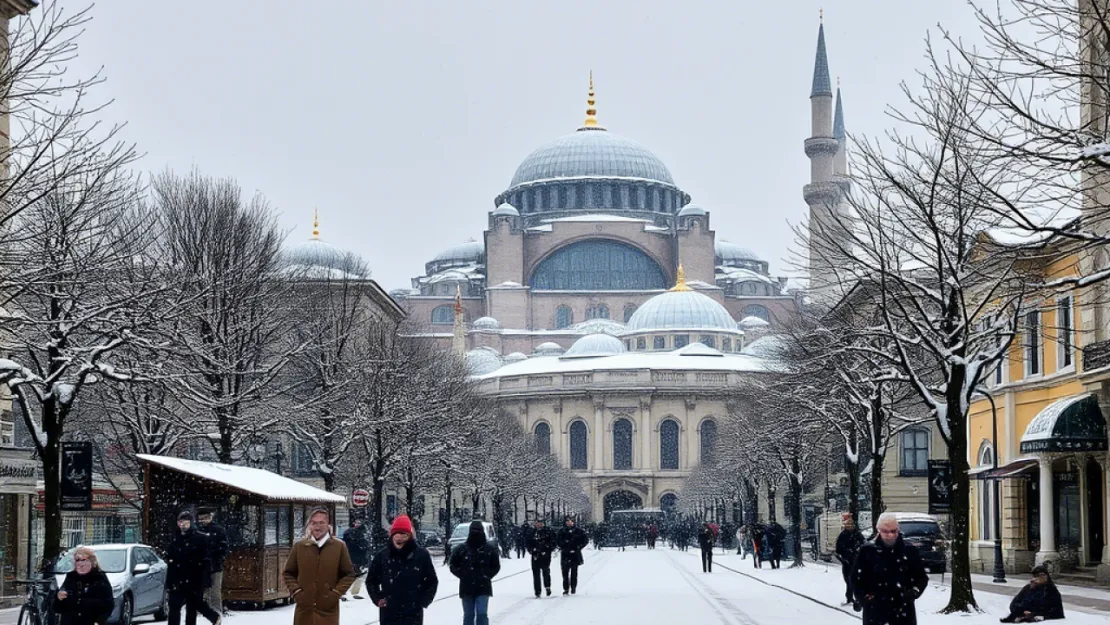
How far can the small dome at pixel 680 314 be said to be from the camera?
141250 millimetres

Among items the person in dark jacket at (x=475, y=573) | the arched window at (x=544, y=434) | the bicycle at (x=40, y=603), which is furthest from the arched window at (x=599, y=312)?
the person in dark jacket at (x=475, y=573)

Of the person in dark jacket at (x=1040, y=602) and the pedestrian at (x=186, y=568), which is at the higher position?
the pedestrian at (x=186, y=568)

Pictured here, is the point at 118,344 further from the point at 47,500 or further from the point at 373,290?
the point at 373,290

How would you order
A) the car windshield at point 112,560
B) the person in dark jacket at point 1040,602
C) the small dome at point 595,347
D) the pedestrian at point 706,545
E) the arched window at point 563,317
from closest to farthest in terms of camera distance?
1. the person in dark jacket at point 1040,602
2. the car windshield at point 112,560
3. the pedestrian at point 706,545
4. the small dome at point 595,347
5. the arched window at point 563,317

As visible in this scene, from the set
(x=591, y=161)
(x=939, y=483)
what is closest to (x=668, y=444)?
(x=591, y=161)

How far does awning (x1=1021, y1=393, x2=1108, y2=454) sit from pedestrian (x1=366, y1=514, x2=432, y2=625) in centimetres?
2224

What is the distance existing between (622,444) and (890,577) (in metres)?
118

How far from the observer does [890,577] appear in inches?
582

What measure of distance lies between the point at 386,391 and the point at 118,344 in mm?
24543

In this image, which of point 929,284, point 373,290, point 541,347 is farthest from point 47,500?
point 541,347

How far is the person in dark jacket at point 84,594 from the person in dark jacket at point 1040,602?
12737mm

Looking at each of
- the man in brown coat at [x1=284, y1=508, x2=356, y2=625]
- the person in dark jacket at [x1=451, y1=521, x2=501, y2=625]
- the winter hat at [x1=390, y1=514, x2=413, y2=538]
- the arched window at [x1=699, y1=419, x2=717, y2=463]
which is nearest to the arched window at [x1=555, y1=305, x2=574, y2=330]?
the arched window at [x1=699, y1=419, x2=717, y2=463]

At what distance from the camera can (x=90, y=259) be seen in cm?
2355

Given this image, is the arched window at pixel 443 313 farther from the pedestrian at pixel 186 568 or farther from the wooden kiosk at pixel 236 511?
the pedestrian at pixel 186 568
